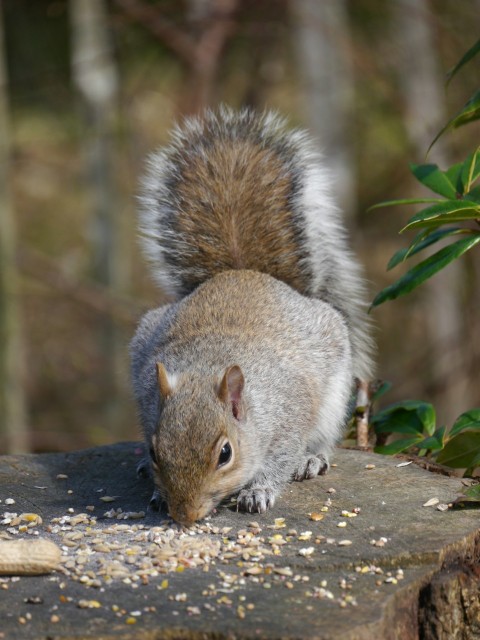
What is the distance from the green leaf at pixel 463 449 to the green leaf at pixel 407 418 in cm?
13

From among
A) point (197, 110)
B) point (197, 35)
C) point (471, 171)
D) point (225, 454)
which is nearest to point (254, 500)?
point (225, 454)

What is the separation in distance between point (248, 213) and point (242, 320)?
1.58 feet

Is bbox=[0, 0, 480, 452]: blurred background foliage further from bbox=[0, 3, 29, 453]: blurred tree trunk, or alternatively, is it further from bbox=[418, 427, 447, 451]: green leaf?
bbox=[418, 427, 447, 451]: green leaf

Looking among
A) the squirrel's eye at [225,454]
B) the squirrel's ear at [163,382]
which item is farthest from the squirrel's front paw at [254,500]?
the squirrel's ear at [163,382]

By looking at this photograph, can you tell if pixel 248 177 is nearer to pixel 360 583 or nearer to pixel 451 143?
pixel 360 583

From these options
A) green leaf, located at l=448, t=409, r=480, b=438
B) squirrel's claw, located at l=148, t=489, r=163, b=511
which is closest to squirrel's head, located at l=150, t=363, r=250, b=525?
squirrel's claw, located at l=148, t=489, r=163, b=511

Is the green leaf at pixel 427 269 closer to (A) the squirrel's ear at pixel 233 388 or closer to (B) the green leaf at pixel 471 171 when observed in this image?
(B) the green leaf at pixel 471 171

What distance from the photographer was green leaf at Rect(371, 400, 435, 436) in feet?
8.61

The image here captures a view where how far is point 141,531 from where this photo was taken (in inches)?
83.8

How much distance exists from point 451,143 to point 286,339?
3.27 m

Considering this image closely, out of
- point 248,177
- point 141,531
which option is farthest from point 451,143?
point 141,531

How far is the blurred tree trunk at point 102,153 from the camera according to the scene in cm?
548

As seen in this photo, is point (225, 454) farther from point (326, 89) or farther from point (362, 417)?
point (326, 89)

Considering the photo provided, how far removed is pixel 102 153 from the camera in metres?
5.71
